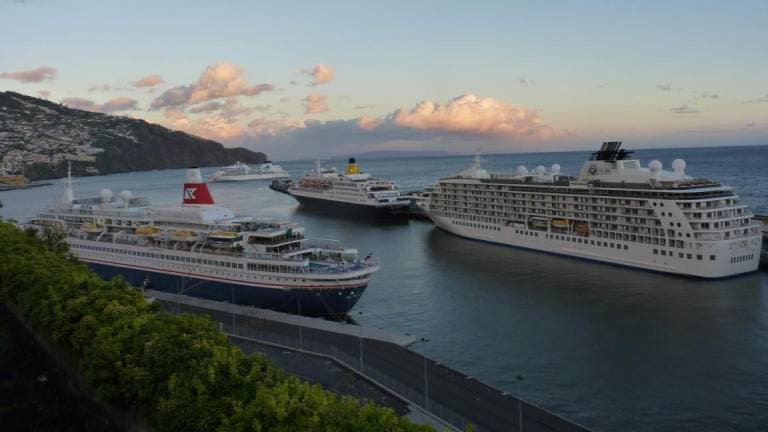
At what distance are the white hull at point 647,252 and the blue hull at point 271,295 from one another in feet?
83.8

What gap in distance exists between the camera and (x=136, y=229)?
1949 inches

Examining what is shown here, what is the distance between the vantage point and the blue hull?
3912cm

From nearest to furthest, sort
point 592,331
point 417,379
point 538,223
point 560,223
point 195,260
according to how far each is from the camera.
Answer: point 417,379
point 592,331
point 195,260
point 560,223
point 538,223

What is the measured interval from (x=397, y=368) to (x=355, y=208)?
68860mm

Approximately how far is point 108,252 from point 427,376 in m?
33.9

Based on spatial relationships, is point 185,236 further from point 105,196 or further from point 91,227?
point 105,196

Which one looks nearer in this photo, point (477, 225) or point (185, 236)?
point (185, 236)

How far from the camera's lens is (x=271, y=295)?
132 feet

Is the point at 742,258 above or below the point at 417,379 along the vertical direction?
above

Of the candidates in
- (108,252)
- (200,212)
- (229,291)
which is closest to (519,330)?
(229,291)

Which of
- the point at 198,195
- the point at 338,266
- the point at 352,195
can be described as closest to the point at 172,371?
the point at 338,266

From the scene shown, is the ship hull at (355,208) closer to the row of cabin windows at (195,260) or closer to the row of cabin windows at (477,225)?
the row of cabin windows at (477,225)

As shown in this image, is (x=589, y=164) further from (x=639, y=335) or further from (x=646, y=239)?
(x=639, y=335)

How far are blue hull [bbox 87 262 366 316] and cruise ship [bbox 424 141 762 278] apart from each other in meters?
26.0
